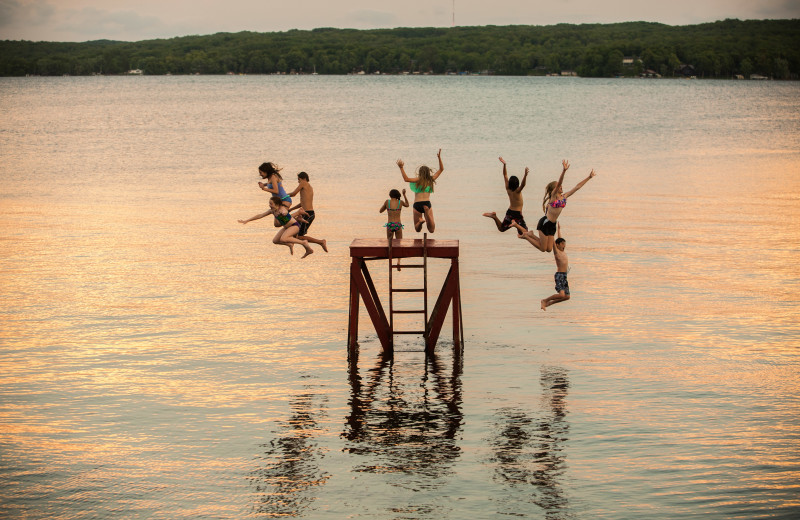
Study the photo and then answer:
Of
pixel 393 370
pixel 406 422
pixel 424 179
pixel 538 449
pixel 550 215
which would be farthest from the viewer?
pixel 424 179

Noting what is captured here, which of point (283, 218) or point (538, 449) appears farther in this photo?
point (283, 218)

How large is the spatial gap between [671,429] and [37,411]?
9.02m

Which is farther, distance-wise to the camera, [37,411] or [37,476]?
[37,411]

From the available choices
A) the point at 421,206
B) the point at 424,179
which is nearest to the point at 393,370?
the point at 424,179

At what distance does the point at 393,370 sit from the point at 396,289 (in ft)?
4.65

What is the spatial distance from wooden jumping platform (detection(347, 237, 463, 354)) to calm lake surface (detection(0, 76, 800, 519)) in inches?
19.9

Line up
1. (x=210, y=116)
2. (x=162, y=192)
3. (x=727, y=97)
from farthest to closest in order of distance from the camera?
(x=727, y=97) → (x=210, y=116) → (x=162, y=192)

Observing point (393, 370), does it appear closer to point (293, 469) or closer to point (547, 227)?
point (547, 227)

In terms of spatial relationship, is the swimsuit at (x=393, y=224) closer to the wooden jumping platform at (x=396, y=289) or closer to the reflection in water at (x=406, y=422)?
the wooden jumping platform at (x=396, y=289)

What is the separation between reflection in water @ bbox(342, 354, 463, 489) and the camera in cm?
1288

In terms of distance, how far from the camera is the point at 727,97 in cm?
16700

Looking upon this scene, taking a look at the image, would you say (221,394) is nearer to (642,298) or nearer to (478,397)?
(478,397)

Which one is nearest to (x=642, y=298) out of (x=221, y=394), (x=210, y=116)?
(x=221, y=394)

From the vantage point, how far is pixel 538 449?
13.5 meters
